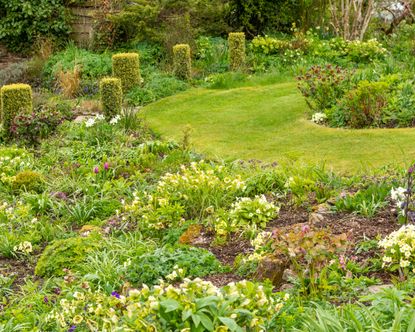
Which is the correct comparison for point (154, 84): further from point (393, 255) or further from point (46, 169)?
point (393, 255)

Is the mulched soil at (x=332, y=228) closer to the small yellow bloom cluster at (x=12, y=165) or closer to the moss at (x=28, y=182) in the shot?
the moss at (x=28, y=182)

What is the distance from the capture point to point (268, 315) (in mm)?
4246

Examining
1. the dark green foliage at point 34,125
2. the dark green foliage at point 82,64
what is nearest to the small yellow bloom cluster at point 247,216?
the dark green foliage at point 34,125

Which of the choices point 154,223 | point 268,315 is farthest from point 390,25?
point 268,315

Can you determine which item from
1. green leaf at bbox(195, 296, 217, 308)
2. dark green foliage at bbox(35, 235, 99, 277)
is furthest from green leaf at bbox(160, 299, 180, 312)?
dark green foliage at bbox(35, 235, 99, 277)

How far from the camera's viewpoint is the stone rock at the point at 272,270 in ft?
18.1

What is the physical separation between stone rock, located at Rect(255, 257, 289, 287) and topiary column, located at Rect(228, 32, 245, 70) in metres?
10.4

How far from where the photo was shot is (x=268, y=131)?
11281mm

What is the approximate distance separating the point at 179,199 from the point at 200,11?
36.3 feet

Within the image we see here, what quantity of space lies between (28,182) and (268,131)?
12.7ft

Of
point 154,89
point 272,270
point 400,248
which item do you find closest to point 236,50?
point 154,89

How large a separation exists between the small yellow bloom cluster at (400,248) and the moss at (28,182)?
482cm

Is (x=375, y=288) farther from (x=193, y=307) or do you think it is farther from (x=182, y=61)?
(x=182, y=61)

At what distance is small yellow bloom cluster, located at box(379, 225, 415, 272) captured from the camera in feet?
Answer: 17.6
